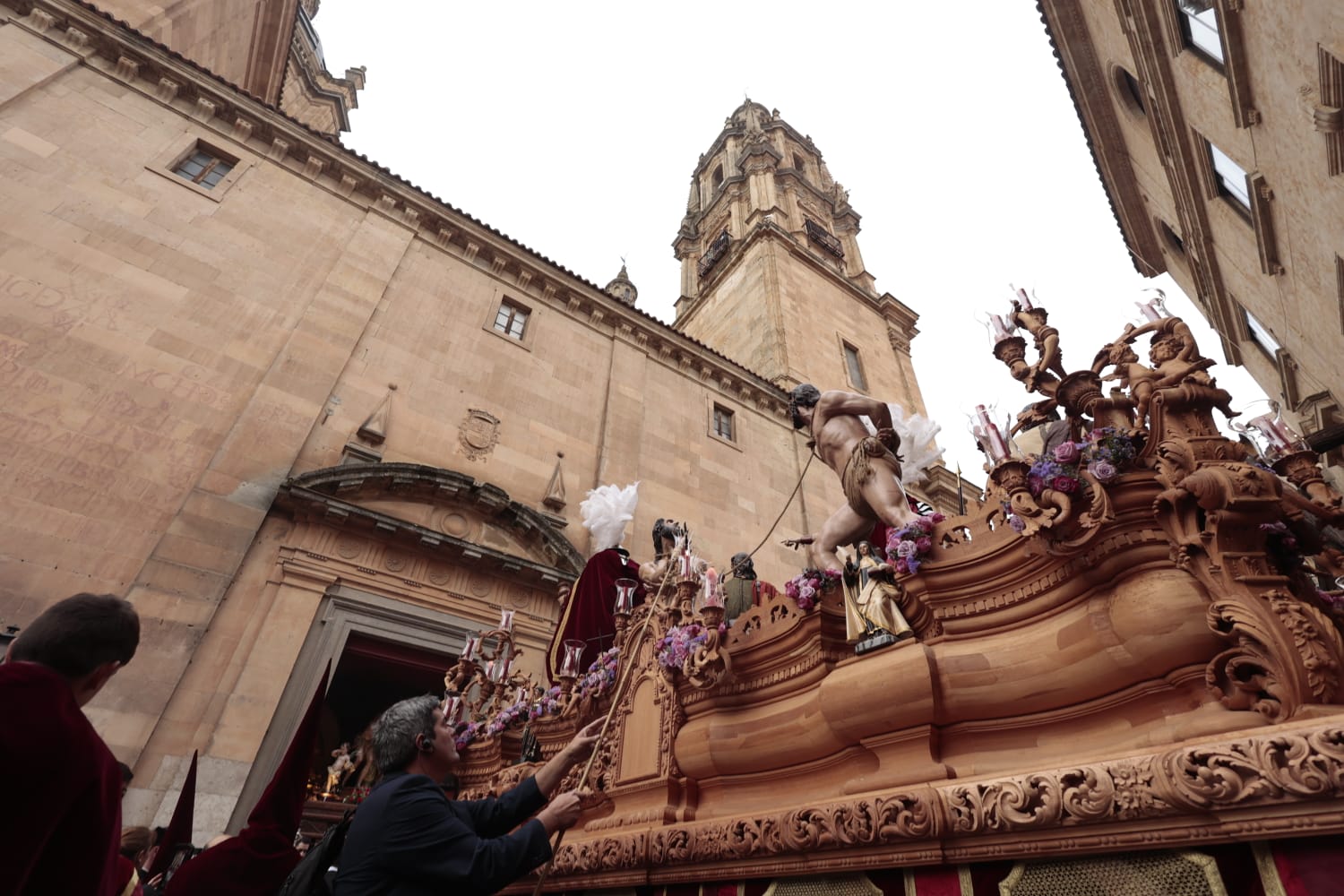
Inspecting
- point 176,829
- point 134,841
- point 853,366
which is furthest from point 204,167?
point 853,366

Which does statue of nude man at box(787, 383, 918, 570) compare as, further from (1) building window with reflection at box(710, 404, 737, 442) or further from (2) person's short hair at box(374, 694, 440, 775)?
(1) building window with reflection at box(710, 404, 737, 442)

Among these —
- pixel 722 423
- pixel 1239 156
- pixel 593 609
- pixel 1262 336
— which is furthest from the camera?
pixel 722 423

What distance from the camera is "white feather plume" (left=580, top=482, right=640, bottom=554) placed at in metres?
8.12

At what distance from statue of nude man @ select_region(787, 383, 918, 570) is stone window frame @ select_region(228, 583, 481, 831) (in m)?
7.05

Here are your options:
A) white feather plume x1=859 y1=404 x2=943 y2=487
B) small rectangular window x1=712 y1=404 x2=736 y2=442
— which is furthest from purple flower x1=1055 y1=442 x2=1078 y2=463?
small rectangular window x1=712 y1=404 x2=736 y2=442

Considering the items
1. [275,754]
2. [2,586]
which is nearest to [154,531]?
[2,586]

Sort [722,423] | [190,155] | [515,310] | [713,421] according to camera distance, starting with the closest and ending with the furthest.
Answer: [190,155] < [515,310] < [713,421] < [722,423]

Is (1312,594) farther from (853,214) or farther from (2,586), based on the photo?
(853,214)

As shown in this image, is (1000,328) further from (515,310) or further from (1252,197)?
(515,310)

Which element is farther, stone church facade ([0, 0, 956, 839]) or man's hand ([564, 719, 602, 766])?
stone church facade ([0, 0, 956, 839])

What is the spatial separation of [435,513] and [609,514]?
4.69m

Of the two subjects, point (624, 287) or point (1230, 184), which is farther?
point (624, 287)

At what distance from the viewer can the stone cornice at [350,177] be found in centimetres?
1208

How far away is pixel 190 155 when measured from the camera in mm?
12516
